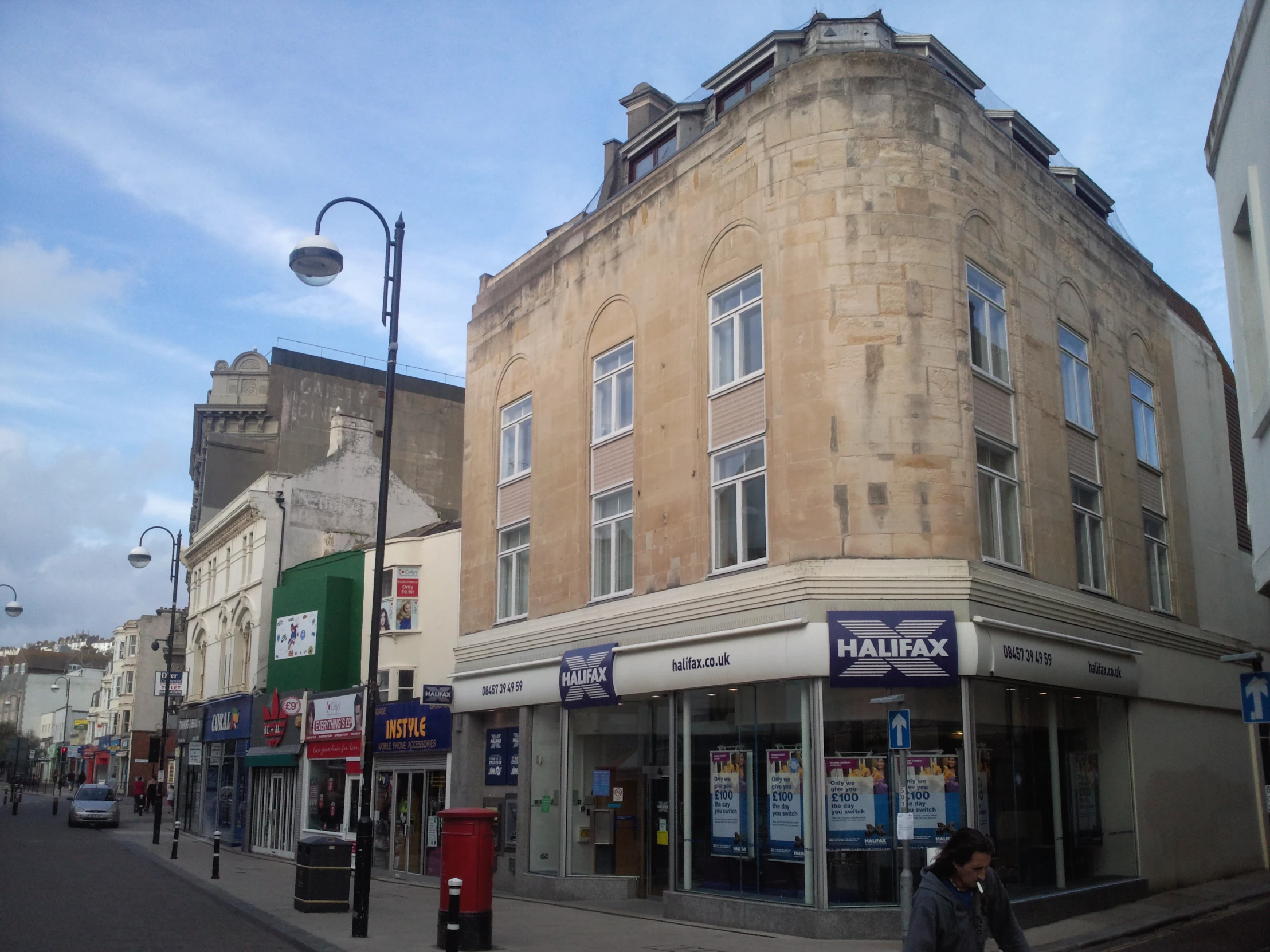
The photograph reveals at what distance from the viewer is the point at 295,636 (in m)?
33.0

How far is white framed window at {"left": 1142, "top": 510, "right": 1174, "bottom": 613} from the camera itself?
22.2m

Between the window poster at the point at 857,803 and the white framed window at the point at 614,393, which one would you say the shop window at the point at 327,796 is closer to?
the white framed window at the point at 614,393

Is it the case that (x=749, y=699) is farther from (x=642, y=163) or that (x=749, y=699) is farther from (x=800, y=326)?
(x=642, y=163)

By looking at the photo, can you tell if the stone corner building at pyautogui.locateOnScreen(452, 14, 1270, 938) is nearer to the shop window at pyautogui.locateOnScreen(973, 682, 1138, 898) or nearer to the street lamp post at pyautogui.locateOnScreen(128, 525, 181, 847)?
the shop window at pyautogui.locateOnScreen(973, 682, 1138, 898)

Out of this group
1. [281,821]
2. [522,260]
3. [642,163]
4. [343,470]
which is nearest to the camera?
[642,163]

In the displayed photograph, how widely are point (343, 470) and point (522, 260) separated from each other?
15.6 m

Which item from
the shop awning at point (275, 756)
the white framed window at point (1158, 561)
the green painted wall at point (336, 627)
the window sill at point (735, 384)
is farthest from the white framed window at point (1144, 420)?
the shop awning at point (275, 756)

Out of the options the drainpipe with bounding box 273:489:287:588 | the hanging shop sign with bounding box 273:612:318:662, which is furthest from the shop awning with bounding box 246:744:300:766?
→ the drainpipe with bounding box 273:489:287:588

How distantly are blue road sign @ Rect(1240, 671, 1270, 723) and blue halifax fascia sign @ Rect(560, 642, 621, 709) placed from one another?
932cm

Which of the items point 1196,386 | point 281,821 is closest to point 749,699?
point 1196,386

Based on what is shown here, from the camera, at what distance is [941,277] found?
16.8 metres

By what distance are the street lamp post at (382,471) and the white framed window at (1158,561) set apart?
48.7ft

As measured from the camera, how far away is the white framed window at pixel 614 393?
68.1ft

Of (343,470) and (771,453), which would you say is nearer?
(771,453)
